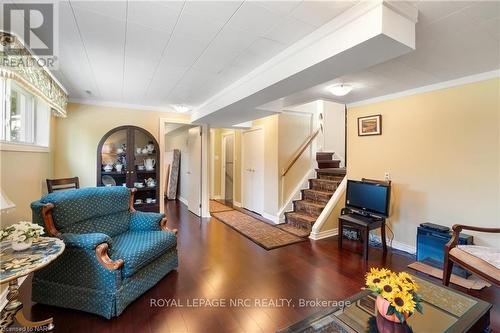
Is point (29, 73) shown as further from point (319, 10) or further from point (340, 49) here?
point (340, 49)

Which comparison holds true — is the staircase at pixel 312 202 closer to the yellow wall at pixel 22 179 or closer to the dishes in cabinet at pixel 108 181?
the dishes in cabinet at pixel 108 181

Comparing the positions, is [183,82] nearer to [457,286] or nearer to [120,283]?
[120,283]

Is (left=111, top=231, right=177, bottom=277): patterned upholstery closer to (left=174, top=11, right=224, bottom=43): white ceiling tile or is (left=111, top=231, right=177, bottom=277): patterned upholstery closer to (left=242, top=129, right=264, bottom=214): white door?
(left=174, top=11, right=224, bottom=43): white ceiling tile

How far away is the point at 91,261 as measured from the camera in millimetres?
1868

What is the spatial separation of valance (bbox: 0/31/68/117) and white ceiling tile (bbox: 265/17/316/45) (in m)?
2.09

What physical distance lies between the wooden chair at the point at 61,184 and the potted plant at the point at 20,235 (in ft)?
6.57

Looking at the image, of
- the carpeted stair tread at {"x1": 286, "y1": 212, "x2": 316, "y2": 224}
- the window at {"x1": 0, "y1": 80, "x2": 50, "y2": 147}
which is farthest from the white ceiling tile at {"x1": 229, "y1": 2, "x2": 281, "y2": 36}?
the carpeted stair tread at {"x1": 286, "y1": 212, "x2": 316, "y2": 224}

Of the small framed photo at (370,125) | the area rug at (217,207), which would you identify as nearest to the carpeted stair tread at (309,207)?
the small framed photo at (370,125)

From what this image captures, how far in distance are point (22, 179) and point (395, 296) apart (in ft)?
11.3

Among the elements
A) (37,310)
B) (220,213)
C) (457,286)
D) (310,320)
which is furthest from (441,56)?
(220,213)

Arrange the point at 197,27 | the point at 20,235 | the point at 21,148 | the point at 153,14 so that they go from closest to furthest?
1. the point at 20,235
2. the point at 153,14
3. the point at 197,27
4. the point at 21,148

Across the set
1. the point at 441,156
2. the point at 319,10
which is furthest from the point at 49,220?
the point at 441,156

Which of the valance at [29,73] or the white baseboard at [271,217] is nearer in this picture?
the valance at [29,73]

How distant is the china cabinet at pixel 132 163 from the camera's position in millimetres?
4031
